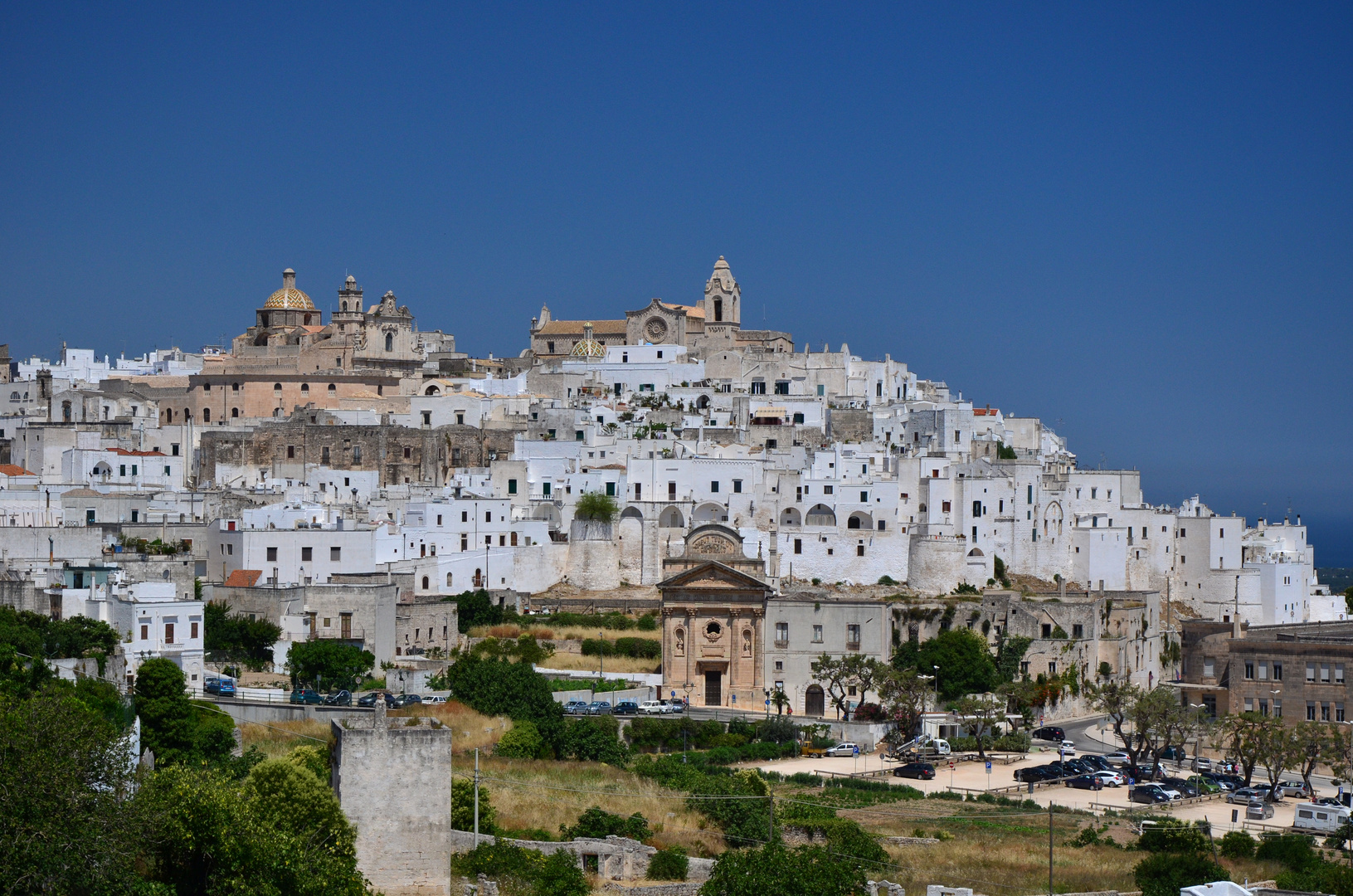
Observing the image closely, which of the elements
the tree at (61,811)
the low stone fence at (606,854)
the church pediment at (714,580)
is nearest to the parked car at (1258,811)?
the low stone fence at (606,854)

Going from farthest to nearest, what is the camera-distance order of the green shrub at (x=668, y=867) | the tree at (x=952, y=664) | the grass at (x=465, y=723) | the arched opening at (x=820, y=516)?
1. the arched opening at (x=820, y=516)
2. the tree at (x=952, y=664)
3. the grass at (x=465, y=723)
4. the green shrub at (x=668, y=867)

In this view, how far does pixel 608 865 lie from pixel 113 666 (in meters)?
15.3

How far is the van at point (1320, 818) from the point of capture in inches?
1599

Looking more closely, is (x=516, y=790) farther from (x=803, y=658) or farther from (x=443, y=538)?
(x=443, y=538)

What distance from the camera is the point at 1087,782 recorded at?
150 feet

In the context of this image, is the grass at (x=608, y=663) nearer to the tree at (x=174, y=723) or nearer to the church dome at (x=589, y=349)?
the tree at (x=174, y=723)

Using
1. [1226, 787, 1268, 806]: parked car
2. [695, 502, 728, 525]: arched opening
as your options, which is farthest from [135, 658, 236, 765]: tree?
[695, 502, 728, 525]: arched opening

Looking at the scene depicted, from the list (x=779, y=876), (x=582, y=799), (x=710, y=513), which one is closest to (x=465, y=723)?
(x=582, y=799)

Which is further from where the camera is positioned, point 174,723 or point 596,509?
point 596,509

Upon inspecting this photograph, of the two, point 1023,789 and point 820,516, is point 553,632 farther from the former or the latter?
point 1023,789

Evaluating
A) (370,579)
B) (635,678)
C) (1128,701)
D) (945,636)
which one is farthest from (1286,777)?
(370,579)

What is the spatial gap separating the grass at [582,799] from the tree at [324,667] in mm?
8836

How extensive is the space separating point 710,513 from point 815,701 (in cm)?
1215

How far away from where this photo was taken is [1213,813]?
42.8 meters
